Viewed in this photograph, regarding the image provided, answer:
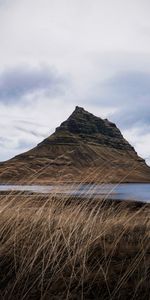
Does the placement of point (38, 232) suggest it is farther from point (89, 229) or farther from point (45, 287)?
point (45, 287)

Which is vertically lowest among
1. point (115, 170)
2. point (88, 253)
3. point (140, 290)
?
point (140, 290)

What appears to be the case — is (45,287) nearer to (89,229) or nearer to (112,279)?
(112,279)

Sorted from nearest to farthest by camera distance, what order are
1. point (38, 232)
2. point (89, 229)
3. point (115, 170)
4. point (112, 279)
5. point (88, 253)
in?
point (112, 279) → point (88, 253) → point (38, 232) → point (89, 229) → point (115, 170)

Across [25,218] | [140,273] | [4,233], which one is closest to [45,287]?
[140,273]

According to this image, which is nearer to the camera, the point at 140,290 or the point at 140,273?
the point at 140,290

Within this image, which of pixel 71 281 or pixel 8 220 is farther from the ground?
pixel 8 220

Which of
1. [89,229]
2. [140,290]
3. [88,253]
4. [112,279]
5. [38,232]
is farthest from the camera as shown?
[89,229]

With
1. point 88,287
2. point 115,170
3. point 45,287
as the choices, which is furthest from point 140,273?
point 115,170

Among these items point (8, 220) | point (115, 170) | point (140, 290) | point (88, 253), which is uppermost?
point (115, 170)

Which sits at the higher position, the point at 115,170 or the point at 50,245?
the point at 115,170
